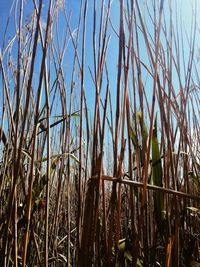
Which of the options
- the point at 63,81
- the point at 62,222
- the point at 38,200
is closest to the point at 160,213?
the point at 38,200

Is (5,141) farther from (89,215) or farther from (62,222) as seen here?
(62,222)

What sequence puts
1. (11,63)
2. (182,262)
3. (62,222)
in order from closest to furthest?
(182,262), (11,63), (62,222)

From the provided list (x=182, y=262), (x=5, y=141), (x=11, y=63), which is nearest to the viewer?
(x=182, y=262)

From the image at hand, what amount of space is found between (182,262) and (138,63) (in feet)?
1.60

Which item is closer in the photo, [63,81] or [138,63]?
[138,63]

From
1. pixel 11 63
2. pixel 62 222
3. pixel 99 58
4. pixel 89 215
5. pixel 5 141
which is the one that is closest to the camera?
pixel 89 215

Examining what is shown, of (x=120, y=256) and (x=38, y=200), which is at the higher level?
(x=38, y=200)

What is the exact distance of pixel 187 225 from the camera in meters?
0.82

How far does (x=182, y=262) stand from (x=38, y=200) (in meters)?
0.40

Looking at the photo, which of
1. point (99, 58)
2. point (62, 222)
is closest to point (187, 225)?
point (99, 58)

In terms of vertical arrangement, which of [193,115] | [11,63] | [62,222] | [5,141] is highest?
[11,63]

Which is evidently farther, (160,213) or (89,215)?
(160,213)

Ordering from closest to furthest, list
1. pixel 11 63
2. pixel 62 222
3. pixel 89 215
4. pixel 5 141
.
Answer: pixel 89 215 → pixel 5 141 → pixel 11 63 → pixel 62 222

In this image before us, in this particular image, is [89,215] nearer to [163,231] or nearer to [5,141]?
[163,231]
